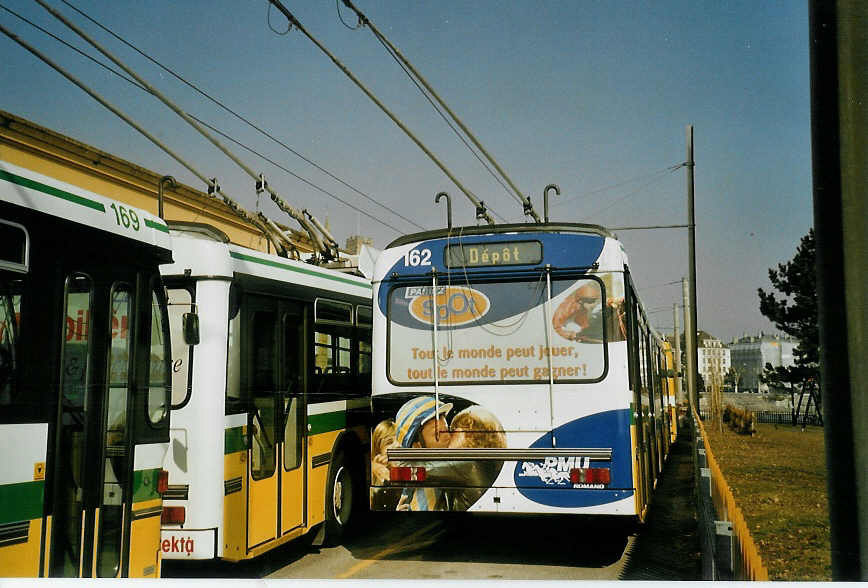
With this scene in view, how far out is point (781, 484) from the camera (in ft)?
33.9

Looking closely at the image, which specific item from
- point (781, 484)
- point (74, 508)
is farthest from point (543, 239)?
point (781, 484)

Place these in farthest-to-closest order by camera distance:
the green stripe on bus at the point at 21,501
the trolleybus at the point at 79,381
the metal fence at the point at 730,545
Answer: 1. the trolleybus at the point at 79,381
2. the green stripe on bus at the point at 21,501
3. the metal fence at the point at 730,545

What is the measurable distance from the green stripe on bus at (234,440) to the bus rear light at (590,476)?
264cm

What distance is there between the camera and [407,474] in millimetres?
7156

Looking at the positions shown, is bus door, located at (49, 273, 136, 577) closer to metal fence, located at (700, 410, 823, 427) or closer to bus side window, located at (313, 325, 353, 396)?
bus side window, located at (313, 325, 353, 396)

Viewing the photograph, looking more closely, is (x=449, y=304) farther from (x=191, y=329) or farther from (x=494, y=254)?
(x=191, y=329)

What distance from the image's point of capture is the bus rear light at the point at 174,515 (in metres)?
6.29

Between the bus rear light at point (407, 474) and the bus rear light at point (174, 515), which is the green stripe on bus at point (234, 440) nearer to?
the bus rear light at point (174, 515)

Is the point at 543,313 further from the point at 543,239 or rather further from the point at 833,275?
the point at 833,275

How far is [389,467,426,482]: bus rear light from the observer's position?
7129mm

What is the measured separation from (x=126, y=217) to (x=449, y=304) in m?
2.98

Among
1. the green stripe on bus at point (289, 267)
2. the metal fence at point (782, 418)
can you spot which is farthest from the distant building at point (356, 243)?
the metal fence at point (782, 418)

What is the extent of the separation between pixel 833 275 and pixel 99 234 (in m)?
3.87

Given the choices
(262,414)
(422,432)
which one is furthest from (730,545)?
(262,414)
